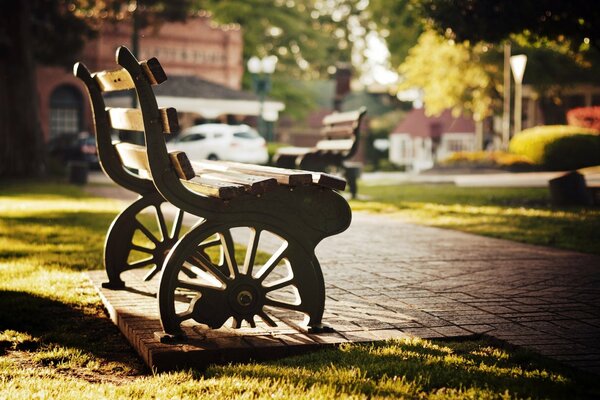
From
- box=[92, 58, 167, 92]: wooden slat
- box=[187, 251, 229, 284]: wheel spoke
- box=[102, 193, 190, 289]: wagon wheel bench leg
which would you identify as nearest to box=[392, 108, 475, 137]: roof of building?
box=[102, 193, 190, 289]: wagon wheel bench leg

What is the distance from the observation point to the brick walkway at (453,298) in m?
4.57

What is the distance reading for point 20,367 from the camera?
171 inches

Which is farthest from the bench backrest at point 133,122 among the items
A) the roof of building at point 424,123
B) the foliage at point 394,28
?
the roof of building at point 424,123

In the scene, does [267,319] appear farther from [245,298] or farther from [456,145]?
[456,145]

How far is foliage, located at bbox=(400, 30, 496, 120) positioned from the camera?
118 feet

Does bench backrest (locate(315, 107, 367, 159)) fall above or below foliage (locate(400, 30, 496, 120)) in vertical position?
below

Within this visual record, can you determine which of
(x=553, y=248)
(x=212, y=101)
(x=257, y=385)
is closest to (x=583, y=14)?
(x=553, y=248)

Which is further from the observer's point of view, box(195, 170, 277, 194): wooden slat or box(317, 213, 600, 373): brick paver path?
box(317, 213, 600, 373): brick paver path

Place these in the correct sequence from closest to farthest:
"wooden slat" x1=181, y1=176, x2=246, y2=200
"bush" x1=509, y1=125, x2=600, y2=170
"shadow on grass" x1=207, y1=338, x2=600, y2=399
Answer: "shadow on grass" x1=207, y1=338, x2=600, y2=399 < "wooden slat" x1=181, y1=176, x2=246, y2=200 < "bush" x1=509, y1=125, x2=600, y2=170

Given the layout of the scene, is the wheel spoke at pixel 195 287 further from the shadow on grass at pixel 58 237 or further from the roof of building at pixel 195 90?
the roof of building at pixel 195 90

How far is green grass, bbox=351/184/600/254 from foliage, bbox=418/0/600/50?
9.10 feet

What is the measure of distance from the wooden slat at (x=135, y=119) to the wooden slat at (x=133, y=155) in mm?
125

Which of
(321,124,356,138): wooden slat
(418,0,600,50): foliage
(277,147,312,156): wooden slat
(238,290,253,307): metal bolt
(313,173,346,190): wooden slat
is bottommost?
(238,290,253,307): metal bolt

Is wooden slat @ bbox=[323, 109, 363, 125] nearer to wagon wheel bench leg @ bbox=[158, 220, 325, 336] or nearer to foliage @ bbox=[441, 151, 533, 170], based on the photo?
wagon wheel bench leg @ bbox=[158, 220, 325, 336]
